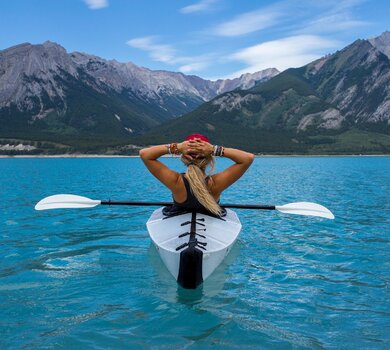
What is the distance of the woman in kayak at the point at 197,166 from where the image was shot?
34.7ft

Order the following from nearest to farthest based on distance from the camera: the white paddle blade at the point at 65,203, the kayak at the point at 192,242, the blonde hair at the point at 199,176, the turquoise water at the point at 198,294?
the turquoise water at the point at 198,294
the kayak at the point at 192,242
the blonde hair at the point at 199,176
the white paddle blade at the point at 65,203

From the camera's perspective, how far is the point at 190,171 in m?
10.7

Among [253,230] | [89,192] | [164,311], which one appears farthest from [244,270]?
[89,192]

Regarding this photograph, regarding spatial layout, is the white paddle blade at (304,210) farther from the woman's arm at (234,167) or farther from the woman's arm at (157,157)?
the woman's arm at (157,157)

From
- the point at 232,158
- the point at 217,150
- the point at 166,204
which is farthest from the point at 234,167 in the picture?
the point at 166,204

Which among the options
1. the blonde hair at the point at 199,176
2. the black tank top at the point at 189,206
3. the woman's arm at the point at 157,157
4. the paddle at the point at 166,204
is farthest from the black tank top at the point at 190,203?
the paddle at the point at 166,204

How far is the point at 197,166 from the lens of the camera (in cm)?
1081

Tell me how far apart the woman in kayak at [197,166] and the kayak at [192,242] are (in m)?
0.80

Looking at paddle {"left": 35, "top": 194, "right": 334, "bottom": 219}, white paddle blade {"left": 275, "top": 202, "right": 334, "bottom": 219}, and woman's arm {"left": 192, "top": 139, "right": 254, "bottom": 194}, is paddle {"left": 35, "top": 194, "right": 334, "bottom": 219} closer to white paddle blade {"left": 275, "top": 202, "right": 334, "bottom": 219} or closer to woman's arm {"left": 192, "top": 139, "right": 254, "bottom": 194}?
white paddle blade {"left": 275, "top": 202, "right": 334, "bottom": 219}

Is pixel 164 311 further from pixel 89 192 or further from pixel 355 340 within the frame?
pixel 89 192

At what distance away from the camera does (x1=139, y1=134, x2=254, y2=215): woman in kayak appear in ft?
34.7

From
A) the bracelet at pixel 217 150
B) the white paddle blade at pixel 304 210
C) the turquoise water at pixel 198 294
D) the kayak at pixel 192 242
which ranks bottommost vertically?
the turquoise water at pixel 198 294

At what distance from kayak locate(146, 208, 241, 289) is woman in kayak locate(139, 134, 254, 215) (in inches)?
31.7

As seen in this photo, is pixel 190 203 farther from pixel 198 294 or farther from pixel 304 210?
pixel 304 210
